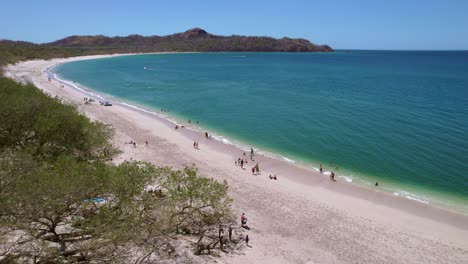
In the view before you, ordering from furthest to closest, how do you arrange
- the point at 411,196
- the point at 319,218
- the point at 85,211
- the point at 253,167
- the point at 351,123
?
the point at 351,123, the point at 253,167, the point at 411,196, the point at 319,218, the point at 85,211

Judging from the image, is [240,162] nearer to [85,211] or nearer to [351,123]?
[85,211]

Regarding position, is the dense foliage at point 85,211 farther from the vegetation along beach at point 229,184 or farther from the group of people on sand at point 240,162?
the group of people on sand at point 240,162

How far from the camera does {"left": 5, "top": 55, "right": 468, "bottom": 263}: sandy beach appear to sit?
1939 cm

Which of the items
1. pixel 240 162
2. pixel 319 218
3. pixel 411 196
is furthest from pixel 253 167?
pixel 411 196

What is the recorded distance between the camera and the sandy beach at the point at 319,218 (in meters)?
19.4

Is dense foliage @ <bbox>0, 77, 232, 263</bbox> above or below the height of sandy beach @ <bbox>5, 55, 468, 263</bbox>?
above

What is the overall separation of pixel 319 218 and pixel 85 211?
14.4 metres

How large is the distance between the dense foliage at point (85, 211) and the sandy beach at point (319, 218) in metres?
3.14

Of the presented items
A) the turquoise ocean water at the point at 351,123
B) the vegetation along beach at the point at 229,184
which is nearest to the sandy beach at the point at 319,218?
the vegetation along beach at the point at 229,184

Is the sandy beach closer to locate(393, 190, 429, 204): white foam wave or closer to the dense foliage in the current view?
locate(393, 190, 429, 204): white foam wave

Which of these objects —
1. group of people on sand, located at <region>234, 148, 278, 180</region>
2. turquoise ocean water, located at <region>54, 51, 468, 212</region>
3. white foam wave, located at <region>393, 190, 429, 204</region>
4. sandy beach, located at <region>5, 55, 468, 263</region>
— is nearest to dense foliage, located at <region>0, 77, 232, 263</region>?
sandy beach, located at <region>5, 55, 468, 263</region>

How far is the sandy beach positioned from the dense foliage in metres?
3.14

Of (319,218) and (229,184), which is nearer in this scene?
(319,218)

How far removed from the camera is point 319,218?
2334 centimetres
